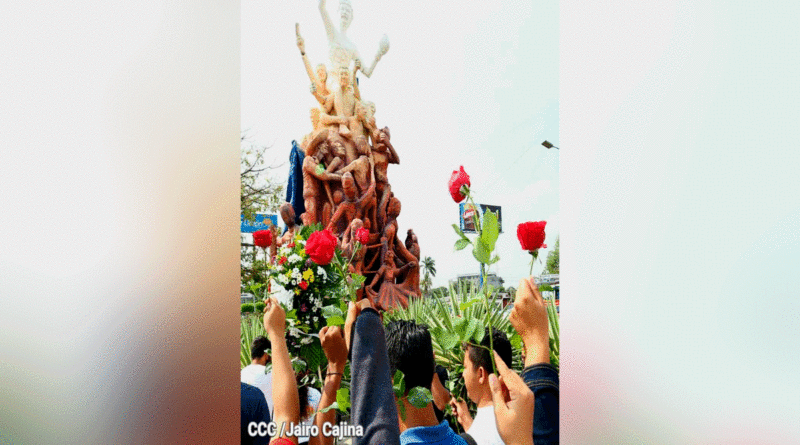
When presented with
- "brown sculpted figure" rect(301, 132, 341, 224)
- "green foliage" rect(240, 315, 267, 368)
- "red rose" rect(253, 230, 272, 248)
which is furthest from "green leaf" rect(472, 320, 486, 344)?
"brown sculpted figure" rect(301, 132, 341, 224)

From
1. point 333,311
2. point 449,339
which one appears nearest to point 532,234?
point 449,339

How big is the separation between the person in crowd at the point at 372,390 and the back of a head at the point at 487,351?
423 mm

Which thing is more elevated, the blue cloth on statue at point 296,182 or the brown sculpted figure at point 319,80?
the brown sculpted figure at point 319,80

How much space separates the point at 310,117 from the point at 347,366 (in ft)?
6.51

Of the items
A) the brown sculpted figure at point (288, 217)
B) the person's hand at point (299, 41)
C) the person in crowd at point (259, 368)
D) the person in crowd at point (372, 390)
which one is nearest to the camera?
the person in crowd at point (372, 390)

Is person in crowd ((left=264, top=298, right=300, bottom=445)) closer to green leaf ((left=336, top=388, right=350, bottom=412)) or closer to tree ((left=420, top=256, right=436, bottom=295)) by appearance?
green leaf ((left=336, top=388, right=350, bottom=412))

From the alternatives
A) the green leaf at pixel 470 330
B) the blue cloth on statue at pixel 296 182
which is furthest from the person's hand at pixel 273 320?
the blue cloth on statue at pixel 296 182

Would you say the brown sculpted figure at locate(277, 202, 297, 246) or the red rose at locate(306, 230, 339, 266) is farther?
the brown sculpted figure at locate(277, 202, 297, 246)

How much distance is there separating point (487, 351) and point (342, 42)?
213 cm

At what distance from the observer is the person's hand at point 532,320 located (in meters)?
1.90

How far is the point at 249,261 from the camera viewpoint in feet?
9.64

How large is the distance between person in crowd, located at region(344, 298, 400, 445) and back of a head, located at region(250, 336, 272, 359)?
876mm

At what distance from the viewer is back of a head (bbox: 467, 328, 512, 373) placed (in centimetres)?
212

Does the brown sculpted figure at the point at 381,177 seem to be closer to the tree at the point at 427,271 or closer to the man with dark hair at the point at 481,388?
the tree at the point at 427,271
